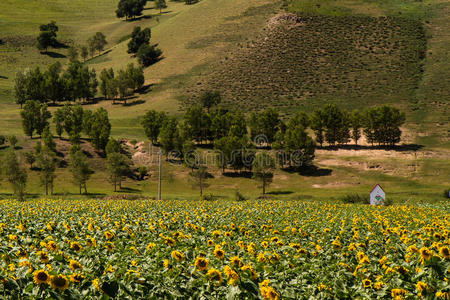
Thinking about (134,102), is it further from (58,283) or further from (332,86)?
(58,283)

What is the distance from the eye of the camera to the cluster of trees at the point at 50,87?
156625mm

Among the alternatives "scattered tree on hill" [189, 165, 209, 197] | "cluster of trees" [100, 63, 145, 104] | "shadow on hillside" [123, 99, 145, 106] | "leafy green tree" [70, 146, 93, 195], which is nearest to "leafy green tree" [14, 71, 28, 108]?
"cluster of trees" [100, 63, 145, 104]

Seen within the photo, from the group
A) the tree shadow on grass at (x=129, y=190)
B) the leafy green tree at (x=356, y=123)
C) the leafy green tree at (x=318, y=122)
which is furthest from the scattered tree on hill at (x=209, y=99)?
the tree shadow on grass at (x=129, y=190)

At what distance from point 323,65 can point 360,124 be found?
5563 centimetres

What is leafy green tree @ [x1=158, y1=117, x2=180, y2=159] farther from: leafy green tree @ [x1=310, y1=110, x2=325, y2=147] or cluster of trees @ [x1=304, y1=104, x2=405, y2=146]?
leafy green tree @ [x1=310, y1=110, x2=325, y2=147]

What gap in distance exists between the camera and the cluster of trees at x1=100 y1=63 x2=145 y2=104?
16125 cm

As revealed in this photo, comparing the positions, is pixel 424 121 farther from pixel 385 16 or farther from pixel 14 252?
pixel 14 252

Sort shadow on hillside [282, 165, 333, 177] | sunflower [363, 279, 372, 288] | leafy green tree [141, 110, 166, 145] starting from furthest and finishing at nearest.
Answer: leafy green tree [141, 110, 166, 145] → shadow on hillside [282, 165, 333, 177] → sunflower [363, 279, 372, 288]

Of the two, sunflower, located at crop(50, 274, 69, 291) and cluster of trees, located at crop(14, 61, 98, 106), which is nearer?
sunflower, located at crop(50, 274, 69, 291)

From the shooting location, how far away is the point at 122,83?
531 feet

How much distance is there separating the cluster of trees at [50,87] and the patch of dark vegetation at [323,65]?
4876cm

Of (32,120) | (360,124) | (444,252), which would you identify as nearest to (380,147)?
(360,124)

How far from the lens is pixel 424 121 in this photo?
126 m

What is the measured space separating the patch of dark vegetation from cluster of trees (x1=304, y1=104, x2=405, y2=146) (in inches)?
1001
